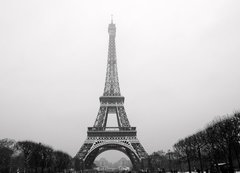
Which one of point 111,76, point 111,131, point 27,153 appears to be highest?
point 111,76

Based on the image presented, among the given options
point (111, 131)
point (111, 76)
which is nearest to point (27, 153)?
point (111, 131)

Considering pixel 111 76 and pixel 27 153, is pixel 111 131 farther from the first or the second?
pixel 27 153

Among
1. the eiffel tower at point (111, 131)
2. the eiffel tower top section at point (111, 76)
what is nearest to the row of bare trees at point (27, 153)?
the eiffel tower at point (111, 131)

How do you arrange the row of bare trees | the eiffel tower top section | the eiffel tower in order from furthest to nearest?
the eiffel tower top section
the eiffel tower
the row of bare trees

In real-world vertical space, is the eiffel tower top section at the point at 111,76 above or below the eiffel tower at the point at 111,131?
above

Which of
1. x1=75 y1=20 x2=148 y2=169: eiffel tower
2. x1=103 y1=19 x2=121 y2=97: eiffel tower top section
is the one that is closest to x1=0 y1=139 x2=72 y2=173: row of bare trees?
x1=75 y1=20 x2=148 y2=169: eiffel tower

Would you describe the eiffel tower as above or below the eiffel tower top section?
below

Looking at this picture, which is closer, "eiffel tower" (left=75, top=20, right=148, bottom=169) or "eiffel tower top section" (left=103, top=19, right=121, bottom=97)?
"eiffel tower" (left=75, top=20, right=148, bottom=169)

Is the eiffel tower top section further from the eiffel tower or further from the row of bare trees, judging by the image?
the row of bare trees

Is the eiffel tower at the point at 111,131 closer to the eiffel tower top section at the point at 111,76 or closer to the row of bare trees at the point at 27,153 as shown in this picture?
the eiffel tower top section at the point at 111,76
